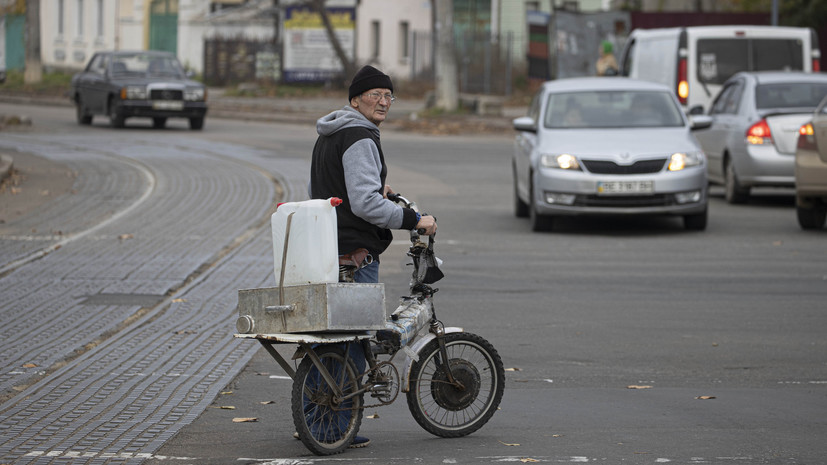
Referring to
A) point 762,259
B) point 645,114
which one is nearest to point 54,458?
point 762,259

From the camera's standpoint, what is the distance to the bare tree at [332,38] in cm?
4578

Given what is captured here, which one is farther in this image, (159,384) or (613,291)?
(613,291)

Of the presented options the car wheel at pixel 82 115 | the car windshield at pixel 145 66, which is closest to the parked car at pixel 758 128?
the car windshield at pixel 145 66

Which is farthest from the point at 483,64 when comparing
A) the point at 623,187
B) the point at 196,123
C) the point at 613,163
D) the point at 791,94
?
the point at 623,187

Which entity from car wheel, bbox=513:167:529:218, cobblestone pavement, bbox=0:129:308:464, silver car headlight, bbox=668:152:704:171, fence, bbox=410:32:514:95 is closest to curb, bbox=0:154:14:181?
cobblestone pavement, bbox=0:129:308:464

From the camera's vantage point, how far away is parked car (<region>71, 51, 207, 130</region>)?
29.5m

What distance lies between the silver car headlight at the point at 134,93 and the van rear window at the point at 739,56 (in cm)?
1258

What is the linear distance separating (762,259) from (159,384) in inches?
282

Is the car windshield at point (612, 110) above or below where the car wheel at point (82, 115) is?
above

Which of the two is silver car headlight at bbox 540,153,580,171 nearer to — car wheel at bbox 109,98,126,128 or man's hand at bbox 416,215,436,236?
man's hand at bbox 416,215,436,236

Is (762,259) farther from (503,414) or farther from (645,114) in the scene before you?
(503,414)

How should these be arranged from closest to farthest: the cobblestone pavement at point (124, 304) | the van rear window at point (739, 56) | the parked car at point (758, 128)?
the cobblestone pavement at point (124, 304), the parked car at point (758, 128), the van rear window at point (739, 56)

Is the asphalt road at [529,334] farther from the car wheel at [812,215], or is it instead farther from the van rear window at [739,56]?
the van rear window at [739,56]

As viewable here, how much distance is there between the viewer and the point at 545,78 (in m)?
46.2
